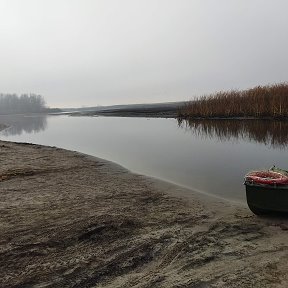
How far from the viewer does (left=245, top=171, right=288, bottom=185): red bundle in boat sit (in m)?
6.61

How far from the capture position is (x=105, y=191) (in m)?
10.0

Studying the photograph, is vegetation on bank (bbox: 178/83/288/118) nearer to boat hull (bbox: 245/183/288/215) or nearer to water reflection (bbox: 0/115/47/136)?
water reflection (bbox: 0/115/47/136)

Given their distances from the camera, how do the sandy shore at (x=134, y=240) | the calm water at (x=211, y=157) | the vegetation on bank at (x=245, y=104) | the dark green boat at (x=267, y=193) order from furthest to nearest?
the vegetation on bank at (x=245, y=104) < the calm water at (x=211, y=157) < the dark green boat at (x=267, y=193) < the sandy shore at (x=134, y=240)

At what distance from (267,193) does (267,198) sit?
0.44ft

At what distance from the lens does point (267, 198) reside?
686cm

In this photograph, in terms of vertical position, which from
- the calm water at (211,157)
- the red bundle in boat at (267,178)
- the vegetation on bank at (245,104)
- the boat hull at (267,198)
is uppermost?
the vegetation on bank at (245,104)

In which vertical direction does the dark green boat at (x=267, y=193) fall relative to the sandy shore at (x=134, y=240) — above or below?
above

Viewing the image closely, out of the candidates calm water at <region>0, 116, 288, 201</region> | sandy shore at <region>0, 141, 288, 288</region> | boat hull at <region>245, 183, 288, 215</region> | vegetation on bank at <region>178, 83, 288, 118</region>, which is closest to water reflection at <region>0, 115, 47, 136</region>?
vegetation on bank at <region>178, 83, 288, 118</region>

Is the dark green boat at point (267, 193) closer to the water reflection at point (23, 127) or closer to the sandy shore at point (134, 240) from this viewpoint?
the sandy shore at point (134, 240)

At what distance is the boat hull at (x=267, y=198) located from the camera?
6641 millimetres

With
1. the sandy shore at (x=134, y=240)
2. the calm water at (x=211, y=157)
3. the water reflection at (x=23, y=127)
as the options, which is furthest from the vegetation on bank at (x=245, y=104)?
the sandy shore at (x=134, y=240)

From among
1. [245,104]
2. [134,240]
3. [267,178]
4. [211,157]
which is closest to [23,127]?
[245,104]

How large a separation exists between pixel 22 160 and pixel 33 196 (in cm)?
716

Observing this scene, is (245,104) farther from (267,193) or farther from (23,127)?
(23,127)
